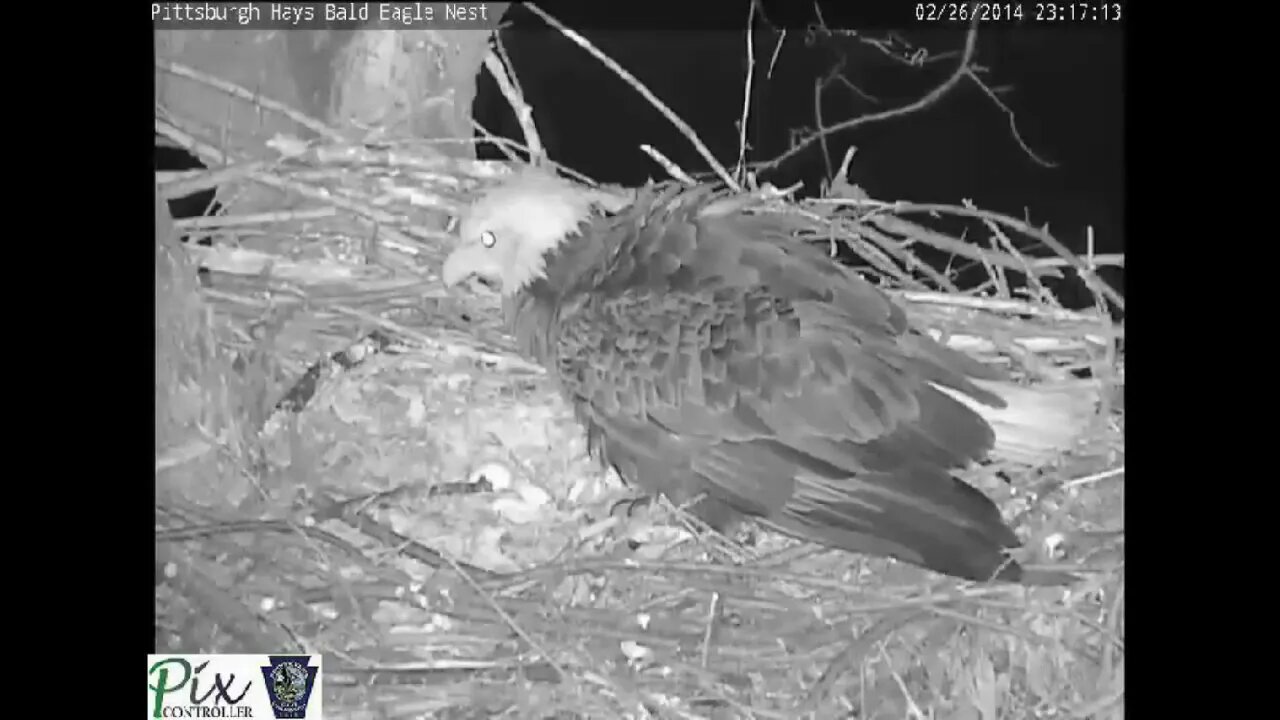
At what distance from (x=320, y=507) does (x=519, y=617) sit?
13.4 inches

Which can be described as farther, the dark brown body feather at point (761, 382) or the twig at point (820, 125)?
the twig at point (820, 125)

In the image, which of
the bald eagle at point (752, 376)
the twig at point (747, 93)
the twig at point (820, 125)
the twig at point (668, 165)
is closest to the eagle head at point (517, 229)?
the bald eagle at point (752, 376)

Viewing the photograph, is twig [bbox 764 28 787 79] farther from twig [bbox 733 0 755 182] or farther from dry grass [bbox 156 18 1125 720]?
dry grass [bbox 156 18 1125 720]

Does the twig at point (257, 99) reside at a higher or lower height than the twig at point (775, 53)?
lower

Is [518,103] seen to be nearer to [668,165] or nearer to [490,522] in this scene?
[668,165]

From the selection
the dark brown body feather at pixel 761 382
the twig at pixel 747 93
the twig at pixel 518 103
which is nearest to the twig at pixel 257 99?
the twig at pixel 518 103

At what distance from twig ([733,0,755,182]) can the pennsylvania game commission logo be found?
967 mm

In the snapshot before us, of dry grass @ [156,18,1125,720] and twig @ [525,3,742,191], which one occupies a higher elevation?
twig @ [525,3,742,191]

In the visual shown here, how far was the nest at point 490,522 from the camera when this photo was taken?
1.67 meters

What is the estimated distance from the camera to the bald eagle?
158 cm

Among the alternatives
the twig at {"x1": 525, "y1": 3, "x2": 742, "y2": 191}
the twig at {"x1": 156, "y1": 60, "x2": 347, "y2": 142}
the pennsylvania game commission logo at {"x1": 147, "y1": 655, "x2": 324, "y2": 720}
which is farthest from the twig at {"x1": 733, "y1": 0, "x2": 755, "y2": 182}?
the pennsylvania game commission logo at {"x1": 147, "y1": 655, "x2": 324, "y2": 720}

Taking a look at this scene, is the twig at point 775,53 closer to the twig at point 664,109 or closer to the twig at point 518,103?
the twig at point 664,109

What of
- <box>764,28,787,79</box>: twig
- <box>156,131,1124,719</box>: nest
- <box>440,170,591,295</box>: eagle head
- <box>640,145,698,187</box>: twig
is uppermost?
<box>764,28,787,79</box>: twig

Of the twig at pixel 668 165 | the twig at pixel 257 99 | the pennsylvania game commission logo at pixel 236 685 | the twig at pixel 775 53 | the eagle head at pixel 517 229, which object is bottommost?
the pennsylvania game commission logo at pixel 236 685
